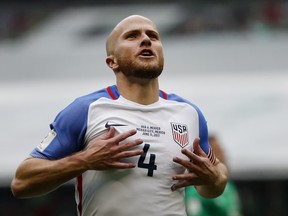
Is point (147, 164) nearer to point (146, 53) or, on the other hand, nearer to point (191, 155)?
point (191, 155)

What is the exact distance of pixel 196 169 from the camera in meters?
4.62

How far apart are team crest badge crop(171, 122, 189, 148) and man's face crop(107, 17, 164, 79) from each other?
0.28 m

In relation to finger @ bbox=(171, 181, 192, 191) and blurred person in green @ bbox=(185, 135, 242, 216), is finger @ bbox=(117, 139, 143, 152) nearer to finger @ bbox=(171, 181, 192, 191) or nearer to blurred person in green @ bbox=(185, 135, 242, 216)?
finger @ bbox=(171, 181, 192, 191)

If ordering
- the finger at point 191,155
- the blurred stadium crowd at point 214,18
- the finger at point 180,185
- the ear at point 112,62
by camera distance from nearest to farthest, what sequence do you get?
1. the finger at point 191,155
2. the finger at point 180,185
3. the ear at point 112,62
4. the blurred stadium crowd at point 214,18

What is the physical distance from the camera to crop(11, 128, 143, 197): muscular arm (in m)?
4.47

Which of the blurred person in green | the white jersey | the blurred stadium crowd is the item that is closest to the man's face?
the white jersey

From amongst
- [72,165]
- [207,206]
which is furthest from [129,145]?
[207,206]

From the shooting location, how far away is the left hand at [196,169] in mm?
4594

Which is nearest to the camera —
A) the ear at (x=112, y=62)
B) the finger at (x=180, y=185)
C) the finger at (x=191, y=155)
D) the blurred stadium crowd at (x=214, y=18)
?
the finger at (x=191, y=155)

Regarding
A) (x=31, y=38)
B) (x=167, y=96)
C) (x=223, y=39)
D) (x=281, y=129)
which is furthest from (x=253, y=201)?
(x=167, y=96)

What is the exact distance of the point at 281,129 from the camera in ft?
42.7

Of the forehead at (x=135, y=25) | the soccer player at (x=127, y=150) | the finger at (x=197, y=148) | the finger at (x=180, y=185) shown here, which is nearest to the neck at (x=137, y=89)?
the soccer player at (x=127, y=150)

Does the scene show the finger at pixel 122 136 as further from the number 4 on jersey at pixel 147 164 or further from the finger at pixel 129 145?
the number 4 on jersey at pixel 147 164

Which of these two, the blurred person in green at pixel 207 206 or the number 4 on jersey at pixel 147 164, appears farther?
the blurred person in green at pixel 207 206
